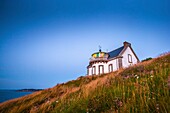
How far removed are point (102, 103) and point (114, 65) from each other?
2974cm

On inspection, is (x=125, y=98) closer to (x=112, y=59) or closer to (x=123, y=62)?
(x=123, y=62)

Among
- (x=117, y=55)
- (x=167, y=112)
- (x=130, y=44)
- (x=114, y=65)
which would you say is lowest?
(x=167, y=112)

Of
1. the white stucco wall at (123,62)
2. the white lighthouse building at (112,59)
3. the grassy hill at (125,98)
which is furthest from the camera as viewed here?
the white lighthouse building at (112,59)

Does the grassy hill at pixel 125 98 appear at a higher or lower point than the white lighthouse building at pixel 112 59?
lower

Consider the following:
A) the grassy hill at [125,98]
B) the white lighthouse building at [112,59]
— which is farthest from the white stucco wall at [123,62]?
the grassy hill at [125,98]

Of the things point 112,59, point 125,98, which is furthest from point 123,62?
point 125,98

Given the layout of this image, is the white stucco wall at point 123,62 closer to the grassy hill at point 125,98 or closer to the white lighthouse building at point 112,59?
the white lighthouse building at point 112,59

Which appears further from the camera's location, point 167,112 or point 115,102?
point 115,102

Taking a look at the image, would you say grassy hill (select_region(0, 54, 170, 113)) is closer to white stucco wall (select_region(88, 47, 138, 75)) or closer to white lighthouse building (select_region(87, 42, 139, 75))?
white stucco wall (select_region(88, 47, 138, 75))

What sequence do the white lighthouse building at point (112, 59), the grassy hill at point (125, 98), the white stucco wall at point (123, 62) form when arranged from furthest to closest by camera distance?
the white lighthouse building at point (112, 59) < the white stucco wall at point (123, 62) < the grassy hill at point (125, 98)

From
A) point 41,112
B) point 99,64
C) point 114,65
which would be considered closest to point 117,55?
point 114,65

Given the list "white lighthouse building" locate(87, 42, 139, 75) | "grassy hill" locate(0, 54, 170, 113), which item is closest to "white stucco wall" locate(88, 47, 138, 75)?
"white lighthouse building" locate(87, 42, 139, 75)

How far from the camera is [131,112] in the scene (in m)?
2.28

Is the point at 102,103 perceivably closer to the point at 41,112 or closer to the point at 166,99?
the point at 166,99
